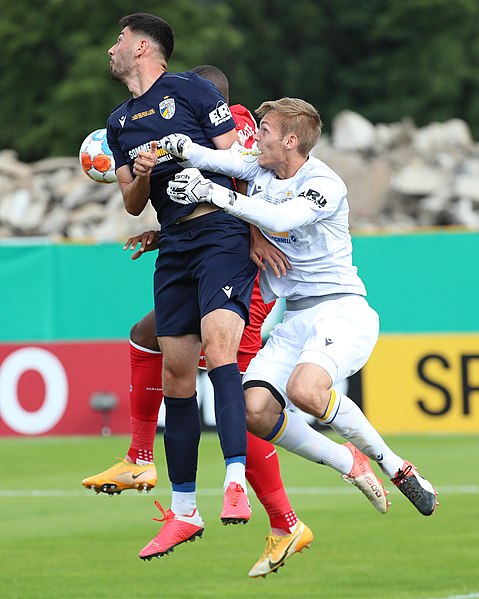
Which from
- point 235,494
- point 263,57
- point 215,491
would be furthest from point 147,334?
point 263,57

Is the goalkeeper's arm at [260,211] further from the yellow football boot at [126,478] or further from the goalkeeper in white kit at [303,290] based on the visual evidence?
the yellow football boot at [126,478]

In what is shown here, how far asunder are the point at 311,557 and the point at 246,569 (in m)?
0.73

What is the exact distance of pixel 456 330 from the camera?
53.2ft

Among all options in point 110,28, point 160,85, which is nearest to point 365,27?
point 110,28

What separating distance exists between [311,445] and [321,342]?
0.60 metres

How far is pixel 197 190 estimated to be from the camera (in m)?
7.18

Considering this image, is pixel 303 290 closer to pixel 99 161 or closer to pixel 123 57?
pixel 99 161

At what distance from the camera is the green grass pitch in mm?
9781

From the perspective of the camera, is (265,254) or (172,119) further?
(265,254)

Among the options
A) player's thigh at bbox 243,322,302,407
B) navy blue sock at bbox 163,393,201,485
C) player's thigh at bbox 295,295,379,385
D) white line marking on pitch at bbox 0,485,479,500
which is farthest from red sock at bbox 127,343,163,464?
white line marking on pitch at bbox 0,485,479,500

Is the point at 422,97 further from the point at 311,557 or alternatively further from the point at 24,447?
the point at 311,557

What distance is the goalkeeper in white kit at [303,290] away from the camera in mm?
7297

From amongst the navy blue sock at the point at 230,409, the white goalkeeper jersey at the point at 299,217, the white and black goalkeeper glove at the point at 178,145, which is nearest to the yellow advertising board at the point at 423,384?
the white goalkeeper jersey at the point at 299,217

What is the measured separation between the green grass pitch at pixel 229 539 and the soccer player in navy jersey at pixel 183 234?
228 cm
